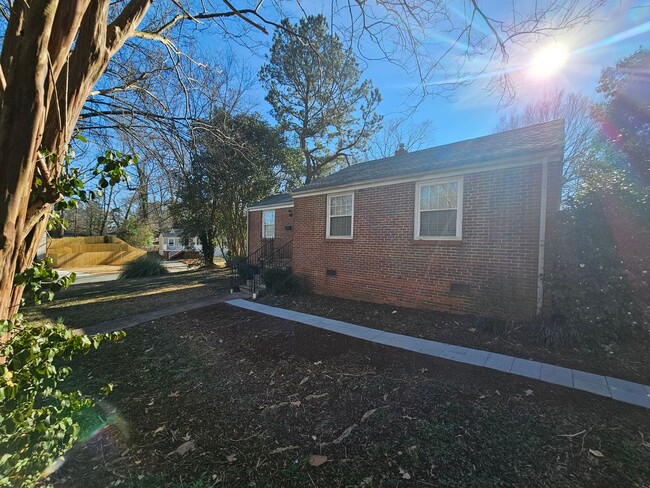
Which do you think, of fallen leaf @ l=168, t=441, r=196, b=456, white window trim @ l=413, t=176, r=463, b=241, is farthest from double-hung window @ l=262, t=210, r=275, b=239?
fallen leaf @ l=168, t=441, r=196, b=456

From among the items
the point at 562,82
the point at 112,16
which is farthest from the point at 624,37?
the point at 112,16

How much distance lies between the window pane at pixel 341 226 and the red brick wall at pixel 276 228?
458cm

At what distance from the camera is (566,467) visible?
7.29ft

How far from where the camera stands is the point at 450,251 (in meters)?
6.58

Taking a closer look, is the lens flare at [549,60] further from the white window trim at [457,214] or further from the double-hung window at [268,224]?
the double-hung window at [268,224]

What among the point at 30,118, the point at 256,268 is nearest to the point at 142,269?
the point at 256,268

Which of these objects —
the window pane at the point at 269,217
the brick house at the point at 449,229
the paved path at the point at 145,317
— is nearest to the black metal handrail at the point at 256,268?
the paved path at the point at 145,317

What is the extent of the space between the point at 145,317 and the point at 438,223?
24.2ft

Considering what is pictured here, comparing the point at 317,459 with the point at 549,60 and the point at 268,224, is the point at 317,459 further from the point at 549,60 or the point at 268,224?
the point at 268,224

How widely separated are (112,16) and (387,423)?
6.92 metres

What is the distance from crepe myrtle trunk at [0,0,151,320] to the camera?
1328 millimetres

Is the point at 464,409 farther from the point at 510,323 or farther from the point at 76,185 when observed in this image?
the point at 76,185

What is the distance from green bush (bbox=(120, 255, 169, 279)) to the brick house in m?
11.0

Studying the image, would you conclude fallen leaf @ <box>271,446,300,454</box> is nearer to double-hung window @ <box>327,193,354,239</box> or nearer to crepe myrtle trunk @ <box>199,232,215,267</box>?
double-hung window @ <box>327,193,354,239</box>
